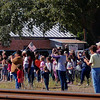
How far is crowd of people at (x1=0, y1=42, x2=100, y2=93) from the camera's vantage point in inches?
404

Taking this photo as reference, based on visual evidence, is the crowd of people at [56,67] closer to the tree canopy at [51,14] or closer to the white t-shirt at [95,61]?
the white t-shirt at [95,61]

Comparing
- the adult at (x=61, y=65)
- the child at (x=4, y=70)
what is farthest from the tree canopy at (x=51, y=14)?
the adult at (x=61, y=65)

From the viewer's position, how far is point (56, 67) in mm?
15578

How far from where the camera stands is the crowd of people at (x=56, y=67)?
1026cm

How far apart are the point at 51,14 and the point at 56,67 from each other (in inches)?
175

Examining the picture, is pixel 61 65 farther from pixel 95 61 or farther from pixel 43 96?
pixel 43 96

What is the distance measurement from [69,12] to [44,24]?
147 inches

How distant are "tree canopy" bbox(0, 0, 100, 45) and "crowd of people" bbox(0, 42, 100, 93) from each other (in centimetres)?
232

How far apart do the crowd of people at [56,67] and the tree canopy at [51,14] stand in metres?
2.32

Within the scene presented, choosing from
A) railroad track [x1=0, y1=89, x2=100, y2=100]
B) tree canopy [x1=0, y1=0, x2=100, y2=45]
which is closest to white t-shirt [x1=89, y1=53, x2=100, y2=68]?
railroad track [x1=0, y1=89, x2=100, y2=100]

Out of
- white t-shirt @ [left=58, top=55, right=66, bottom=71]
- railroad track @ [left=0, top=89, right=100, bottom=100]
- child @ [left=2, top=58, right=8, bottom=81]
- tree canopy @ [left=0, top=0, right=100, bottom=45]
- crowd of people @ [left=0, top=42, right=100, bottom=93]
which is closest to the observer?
railroad track @ [left=0, top=89, right=100, bottom=100]

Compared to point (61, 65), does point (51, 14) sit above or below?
above

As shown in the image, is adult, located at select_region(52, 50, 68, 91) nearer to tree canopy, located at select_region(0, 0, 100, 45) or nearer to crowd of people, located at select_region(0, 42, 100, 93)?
crowd of people, located at select_region(0, 42, 100, 93)

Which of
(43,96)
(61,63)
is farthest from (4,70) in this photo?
(43,96)
